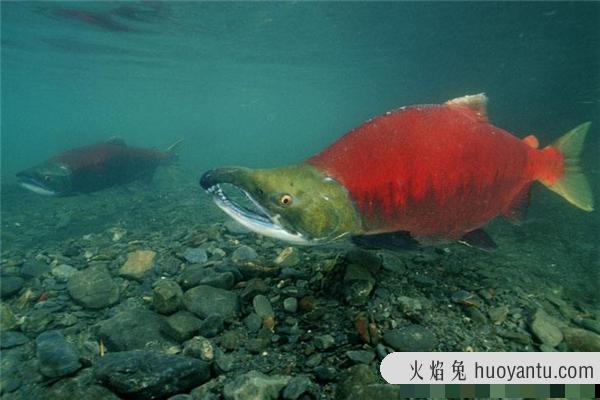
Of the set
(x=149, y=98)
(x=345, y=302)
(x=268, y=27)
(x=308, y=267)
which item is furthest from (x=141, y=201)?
(x=149, y=98)

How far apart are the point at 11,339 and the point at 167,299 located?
1.50m

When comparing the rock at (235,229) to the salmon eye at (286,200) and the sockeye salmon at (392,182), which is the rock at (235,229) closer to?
the sockeye salmon at (392,182)

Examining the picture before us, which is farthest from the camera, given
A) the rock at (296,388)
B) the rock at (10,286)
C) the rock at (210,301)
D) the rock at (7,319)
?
the rock at (10,286)

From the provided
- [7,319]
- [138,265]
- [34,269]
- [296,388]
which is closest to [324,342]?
[296,388]

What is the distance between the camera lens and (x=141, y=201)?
36.9 feet

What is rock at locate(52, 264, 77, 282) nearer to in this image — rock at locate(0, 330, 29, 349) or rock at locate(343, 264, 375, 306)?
rock at locate(0, 330, 29, 349)

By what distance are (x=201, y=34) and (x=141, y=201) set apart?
1751 cm

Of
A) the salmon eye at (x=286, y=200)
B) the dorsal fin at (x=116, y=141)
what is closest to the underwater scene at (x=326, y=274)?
the salmon eye at (x=286, y=200)

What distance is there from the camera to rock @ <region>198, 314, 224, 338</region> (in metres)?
3.00

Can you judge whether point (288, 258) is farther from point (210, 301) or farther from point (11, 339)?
point (11, 339)

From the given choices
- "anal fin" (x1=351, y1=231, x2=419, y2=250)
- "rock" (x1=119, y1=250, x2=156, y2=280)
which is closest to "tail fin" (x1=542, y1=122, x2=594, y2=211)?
"anal fin" (x1=351, y1=231, x2=419, y2=250)

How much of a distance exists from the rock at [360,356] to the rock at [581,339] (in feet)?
5.27

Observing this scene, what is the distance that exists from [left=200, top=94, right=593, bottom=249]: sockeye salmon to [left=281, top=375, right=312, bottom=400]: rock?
0.87 m

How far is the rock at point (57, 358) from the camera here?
271 centimetres
